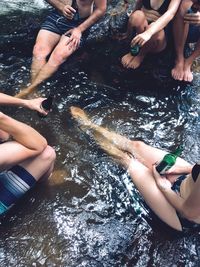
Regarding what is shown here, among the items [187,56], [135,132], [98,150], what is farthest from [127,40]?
[98,150]

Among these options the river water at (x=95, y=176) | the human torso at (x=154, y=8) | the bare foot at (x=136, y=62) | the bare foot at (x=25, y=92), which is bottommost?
the river water at (x=95, y=176)

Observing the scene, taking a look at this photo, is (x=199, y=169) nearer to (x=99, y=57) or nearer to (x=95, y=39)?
(x=99, y=57)

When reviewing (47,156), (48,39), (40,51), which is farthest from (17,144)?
(48,39)

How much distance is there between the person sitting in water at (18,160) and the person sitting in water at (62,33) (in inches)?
82.1

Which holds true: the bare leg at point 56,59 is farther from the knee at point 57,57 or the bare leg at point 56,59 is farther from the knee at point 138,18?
the knee at point 138,18

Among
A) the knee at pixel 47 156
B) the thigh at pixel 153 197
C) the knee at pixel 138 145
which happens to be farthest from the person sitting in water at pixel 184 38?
the knee at pixel 47 156

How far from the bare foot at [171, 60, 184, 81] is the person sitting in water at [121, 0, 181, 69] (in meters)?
0.40

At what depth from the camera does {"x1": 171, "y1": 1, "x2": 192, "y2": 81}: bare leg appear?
582 cm

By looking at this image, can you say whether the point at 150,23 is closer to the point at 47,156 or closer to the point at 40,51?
the point at 40,51

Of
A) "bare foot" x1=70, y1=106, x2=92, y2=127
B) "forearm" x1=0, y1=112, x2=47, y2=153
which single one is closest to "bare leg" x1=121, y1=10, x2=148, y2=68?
"bare foot" x1=70, y1=106, x2=92, y2=127

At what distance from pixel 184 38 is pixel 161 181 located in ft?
10.0

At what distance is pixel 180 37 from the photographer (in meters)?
6.07

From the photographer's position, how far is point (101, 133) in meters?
4.98

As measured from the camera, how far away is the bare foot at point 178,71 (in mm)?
6152
